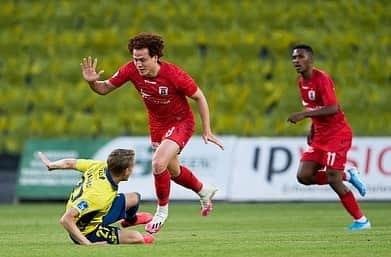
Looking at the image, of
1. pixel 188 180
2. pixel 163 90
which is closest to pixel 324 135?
pixel 188 180

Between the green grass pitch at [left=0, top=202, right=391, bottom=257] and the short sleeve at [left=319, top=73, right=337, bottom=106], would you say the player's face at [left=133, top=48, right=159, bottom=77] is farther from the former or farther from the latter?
the short sleeve at [left=319, top=73, right=337, bottom=106]

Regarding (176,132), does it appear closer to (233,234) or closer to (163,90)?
(163,90)

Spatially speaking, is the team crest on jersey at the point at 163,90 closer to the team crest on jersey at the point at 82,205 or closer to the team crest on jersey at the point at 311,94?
the team crest on jersey at the point at 311,94

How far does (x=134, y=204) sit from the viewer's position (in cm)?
1045

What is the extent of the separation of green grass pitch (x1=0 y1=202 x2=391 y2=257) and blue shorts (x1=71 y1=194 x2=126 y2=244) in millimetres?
234

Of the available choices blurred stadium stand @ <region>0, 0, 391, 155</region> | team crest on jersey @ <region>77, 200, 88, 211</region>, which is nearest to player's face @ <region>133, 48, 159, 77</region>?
team crest on jersey @ <region>77, 200, 88, 211</region>

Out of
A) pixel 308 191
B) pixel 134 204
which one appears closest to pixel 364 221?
pixel 134 204

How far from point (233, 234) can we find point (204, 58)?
1169 centimetres

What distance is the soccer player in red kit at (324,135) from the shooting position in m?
12.6

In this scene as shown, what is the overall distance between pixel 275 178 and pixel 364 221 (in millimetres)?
6464

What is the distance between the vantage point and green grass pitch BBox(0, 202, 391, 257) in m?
9.02

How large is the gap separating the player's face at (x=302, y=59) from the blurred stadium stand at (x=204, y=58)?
30.2 ft

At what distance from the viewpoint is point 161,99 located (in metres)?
11.7

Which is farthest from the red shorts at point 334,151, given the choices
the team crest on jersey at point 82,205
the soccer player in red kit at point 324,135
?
the team crest on jersey at point 82,205
